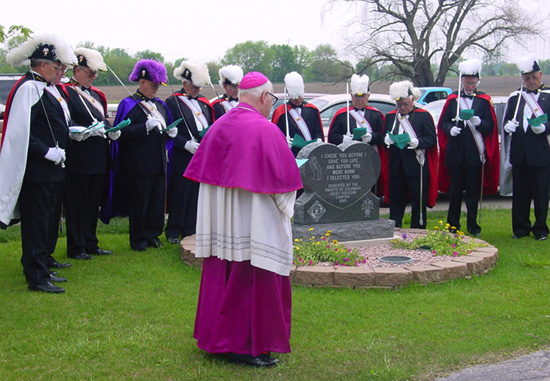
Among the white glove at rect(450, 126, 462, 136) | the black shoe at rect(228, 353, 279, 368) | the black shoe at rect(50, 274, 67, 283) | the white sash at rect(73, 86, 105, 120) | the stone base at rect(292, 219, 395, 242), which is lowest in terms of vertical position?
the black shoe at rect(50, 274, 67, 283)

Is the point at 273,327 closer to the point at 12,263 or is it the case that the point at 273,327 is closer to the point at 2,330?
the point at 2,330

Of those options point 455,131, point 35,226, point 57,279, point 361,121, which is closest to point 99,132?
point 35,226

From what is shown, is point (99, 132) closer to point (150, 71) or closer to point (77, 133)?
point (77, 133)

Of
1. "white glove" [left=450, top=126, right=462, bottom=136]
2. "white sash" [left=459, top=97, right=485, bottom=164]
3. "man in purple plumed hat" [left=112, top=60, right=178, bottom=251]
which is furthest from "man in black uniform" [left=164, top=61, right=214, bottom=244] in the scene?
"white sash" [left=459, top=97, right=485, bottom=164]

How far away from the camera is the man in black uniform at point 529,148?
9.09 m

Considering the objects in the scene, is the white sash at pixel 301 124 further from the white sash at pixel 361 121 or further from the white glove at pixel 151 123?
the white glove at pixel 151 123

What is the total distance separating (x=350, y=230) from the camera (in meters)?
8.10

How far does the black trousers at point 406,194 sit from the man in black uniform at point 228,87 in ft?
8.26

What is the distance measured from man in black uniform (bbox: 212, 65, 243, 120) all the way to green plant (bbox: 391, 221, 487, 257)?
10.3 feet

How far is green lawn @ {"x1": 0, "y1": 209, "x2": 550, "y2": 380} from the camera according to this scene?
4.68 m

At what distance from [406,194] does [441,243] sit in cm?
208

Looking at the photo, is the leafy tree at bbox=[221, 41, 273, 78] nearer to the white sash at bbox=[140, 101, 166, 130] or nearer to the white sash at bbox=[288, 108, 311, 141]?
the white sash at bbox=[288, 108, 311, 141]

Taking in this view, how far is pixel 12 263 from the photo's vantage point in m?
7.99

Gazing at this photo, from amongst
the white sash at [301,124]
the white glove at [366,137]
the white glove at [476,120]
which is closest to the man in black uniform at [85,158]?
the white sash at [301,124]
